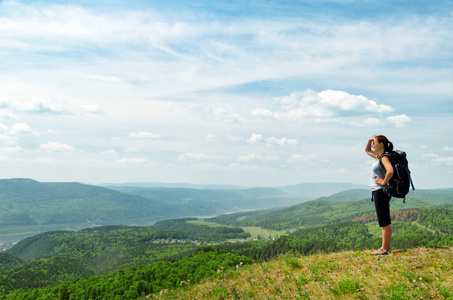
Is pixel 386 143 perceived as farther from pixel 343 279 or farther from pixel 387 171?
pixel 343 279

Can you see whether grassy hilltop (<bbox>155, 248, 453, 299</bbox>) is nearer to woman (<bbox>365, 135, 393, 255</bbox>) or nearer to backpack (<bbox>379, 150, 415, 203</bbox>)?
woman (<bbox>365, 135, 393, 255</bbox>)

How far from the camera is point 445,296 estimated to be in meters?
7.41

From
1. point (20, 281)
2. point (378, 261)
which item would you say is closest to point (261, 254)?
point (20, 281)

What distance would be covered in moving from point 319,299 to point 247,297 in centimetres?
294

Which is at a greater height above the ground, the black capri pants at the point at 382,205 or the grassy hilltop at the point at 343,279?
the black capri pants at the point at 382,205

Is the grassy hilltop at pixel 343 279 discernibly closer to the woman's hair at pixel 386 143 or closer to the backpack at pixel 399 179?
the backpack at pixel 399 179

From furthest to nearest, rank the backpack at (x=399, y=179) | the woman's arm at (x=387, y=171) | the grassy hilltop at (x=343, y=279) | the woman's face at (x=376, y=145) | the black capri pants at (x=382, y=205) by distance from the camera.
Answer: the woman's face at (x=376, y=145), the black capri pants at (x=382, y=205), the backpack at (x=399, y=179), the woman's arm at (x=387, y=171), the grassy hilltop at (x=343, y=279)


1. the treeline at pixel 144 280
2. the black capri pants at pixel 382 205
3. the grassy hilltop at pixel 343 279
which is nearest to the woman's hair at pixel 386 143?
the black capri pants at pixel 382 205

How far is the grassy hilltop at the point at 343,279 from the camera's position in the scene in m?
8.26

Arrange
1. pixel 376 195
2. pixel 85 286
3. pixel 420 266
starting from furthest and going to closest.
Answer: pixel 85 286
pixel 376 195
pixel 420 266

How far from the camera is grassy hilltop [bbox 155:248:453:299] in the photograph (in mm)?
8258

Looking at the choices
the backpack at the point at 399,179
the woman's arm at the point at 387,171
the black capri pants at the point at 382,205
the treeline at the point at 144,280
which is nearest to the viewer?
Result: the woman's arm at the point at 387,171

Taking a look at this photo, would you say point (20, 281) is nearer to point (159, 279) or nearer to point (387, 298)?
point (159, 279)

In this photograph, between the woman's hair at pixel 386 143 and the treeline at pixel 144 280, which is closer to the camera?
the woman's hair at pixel 386 143
